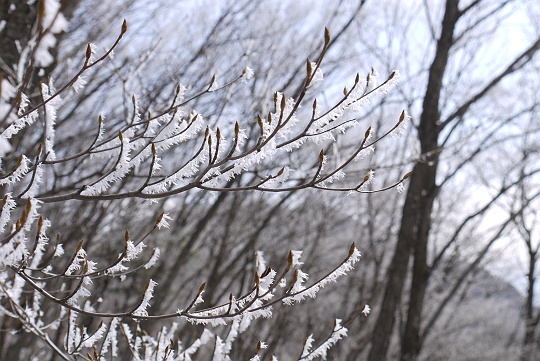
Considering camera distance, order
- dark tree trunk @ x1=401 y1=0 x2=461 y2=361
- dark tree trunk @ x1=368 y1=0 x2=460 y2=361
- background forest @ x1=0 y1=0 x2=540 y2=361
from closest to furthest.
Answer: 1. background forest @ x1=0 y1=0 x2=540 y2=361
2. dark tree trunk @ x1=368 y1=0 x2=460 y2=361
3. dark tree trunk @ x1=401 y1=0 x2=461 y2=361

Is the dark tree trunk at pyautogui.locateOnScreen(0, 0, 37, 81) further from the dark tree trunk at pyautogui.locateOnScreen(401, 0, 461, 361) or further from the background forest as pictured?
the dark tree trunk at pyautogui.locateOnScreen(401, 0, 461, 361)

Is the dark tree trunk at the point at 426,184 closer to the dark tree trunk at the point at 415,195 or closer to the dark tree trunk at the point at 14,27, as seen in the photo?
the dark tree trunk at the point at 415,195

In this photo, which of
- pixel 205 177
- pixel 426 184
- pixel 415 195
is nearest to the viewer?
pixel 205 177

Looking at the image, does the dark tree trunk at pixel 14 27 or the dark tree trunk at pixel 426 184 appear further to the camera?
the dark tree trunk at pixel 426 184

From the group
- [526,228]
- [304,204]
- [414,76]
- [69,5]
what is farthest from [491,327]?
[69,5]

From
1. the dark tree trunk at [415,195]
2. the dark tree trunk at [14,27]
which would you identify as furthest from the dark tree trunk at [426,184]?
the dark tree trunk at [14,27]

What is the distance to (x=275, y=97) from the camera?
147cm

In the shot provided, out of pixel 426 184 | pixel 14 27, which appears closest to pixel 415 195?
pixel 426 184

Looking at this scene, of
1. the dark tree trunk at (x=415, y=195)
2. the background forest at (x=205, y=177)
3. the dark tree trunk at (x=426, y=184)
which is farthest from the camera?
the dark tree trunk at (x=426, y=184)

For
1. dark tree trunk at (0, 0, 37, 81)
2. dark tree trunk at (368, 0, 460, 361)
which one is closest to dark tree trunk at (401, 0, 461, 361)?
dark tree trunk at (368, 0, 460, 361)

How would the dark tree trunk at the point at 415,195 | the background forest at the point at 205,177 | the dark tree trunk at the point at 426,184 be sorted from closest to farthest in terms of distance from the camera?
the background forest at the point at 205,177
the dark tree trunk at the point at 415,195
the dark tree trunk at the point at 426,184

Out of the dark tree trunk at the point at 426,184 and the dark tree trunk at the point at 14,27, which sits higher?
the dark tree trunk at the point at 426,184

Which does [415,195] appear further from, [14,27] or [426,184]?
[14,27]

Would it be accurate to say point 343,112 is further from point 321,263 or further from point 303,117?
point 321,263
